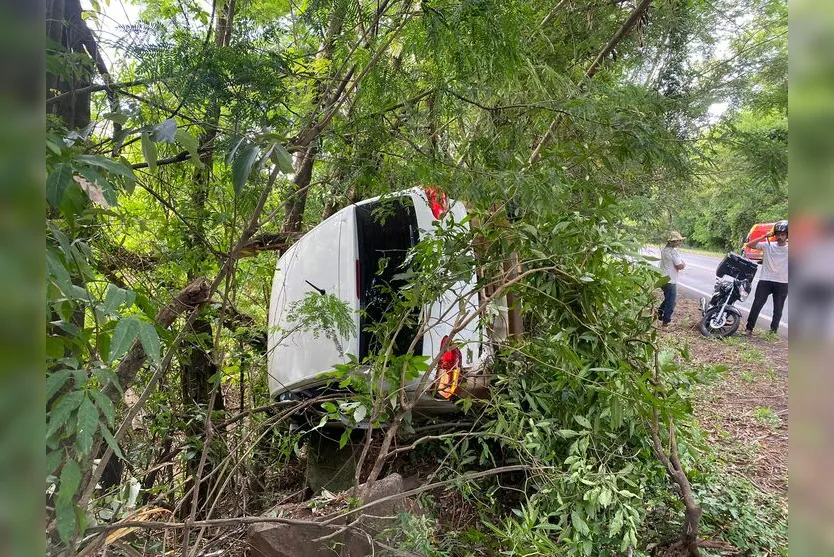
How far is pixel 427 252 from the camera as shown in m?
2.29

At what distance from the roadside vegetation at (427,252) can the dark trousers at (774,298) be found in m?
4.15

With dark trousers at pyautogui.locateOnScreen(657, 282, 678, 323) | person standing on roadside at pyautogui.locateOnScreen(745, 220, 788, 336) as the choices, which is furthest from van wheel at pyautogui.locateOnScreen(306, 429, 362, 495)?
person standing on roadside at pyautogui.locateOnScreen(745, 220, 788, 336)

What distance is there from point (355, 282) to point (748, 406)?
13.7 feet

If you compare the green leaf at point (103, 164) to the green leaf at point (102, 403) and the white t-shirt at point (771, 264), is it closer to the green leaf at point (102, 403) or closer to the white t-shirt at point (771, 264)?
the green leaf at point (102, 403)

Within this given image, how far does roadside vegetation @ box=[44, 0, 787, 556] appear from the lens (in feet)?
5.94

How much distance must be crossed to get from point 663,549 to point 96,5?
3744 mm

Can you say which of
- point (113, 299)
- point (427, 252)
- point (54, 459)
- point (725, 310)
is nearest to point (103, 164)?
point (113, 299)

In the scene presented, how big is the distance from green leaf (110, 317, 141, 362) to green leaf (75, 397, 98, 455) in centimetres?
9

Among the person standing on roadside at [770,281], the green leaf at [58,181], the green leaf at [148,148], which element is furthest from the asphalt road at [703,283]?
the green leaf at [58,181]

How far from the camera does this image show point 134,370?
166 cm

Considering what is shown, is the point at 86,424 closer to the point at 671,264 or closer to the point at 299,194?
the point at 299,194

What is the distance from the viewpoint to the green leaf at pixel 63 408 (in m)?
0.72

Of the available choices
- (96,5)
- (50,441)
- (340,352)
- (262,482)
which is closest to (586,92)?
(340,352)

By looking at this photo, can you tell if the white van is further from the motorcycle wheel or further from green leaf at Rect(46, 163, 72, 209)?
the motorcycle wheel
